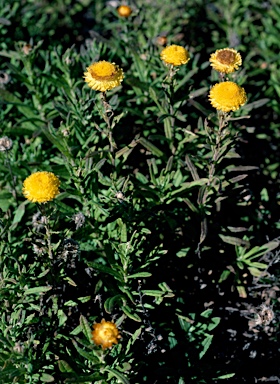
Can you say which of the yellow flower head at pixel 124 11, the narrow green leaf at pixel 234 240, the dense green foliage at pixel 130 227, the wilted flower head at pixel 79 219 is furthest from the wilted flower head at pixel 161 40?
the wilted flower head at pixel 79 219

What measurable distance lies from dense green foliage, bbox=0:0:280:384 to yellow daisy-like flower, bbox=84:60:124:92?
3.1 inches

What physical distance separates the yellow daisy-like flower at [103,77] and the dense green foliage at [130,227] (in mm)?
79

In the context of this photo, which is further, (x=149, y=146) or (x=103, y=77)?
(x=149, y=146)

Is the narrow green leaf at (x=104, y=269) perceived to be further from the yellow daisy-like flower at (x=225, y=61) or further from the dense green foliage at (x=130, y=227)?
the yellow daisy-like flower at (x=225, y=61)

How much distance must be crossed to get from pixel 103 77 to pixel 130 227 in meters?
0.91

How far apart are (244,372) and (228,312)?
411 mm

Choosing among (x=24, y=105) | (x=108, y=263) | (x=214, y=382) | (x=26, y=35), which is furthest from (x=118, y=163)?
(x=26, y=35)

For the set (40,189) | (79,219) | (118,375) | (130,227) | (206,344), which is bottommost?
(206,344)

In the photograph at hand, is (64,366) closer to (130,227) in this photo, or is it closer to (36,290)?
(36,290)

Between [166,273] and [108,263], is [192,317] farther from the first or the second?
[108,263]

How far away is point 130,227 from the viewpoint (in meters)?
3.03

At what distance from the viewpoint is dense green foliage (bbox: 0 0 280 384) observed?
2814 mm

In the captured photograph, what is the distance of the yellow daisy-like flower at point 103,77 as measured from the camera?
2797 mm

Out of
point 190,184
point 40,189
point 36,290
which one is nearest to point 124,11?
point 190,184
